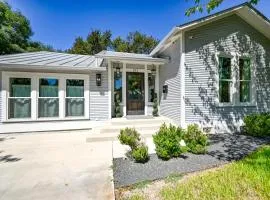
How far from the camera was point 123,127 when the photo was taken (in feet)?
28.6

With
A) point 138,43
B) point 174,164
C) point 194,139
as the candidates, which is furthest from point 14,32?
point 174,164

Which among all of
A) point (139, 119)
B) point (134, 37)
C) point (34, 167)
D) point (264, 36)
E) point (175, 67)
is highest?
point (134, 37)

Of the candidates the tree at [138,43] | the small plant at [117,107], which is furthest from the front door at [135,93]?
the tree at [138,43]

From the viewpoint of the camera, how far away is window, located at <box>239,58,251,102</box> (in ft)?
32.0

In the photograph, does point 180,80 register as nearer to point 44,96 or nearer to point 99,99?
point 99,99

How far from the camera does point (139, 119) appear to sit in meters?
9.70

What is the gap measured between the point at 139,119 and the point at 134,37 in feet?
72.6

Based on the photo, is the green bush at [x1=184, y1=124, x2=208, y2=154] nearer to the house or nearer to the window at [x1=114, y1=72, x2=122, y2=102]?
the house

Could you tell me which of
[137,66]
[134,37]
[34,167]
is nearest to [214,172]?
[34,167]

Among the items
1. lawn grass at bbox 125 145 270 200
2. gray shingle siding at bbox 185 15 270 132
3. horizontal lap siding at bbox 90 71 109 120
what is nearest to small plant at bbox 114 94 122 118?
horizontal lap siding at bbox 90 71 109 120

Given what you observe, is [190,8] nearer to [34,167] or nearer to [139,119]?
[139,119]

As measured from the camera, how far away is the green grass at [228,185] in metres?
3.55

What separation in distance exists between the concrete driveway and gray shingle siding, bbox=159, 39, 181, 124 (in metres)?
3.57

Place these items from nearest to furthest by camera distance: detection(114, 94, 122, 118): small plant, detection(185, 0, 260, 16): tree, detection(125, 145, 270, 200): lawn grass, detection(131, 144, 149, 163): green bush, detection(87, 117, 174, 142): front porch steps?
detection(125, 145, 270, 200): lawn grass < detection(131, 144, 149, 163): green bush < detection(185, 0, 260, 16): tree < detection(87, 117, 174, 142): front porch steps < detection(114, 94, 122, 118): small plant
